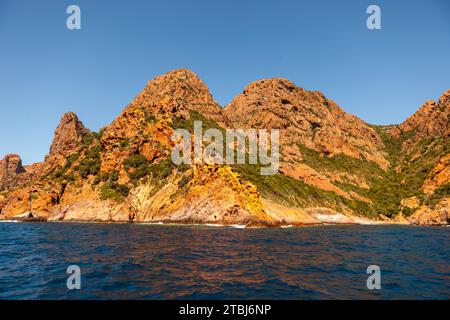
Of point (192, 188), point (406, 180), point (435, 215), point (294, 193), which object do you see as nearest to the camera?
point (192, 188)

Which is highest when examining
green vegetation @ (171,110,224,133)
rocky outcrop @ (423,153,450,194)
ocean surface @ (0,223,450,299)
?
green vegetation @ (171,110,224,133)

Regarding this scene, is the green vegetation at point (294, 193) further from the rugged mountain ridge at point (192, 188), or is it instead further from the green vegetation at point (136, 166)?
the green vegetation at point (136, 166)

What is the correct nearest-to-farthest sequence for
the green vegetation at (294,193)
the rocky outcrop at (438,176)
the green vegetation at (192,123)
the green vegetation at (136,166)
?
the green vegetation at (294,193), the green vegetation at (136,166), the rocky outcrop at (438,176), the green vegetation at (192,123)

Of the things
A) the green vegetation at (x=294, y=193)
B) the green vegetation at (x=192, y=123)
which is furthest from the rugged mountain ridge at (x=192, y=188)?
the green vegetation at (x=192, y=123)

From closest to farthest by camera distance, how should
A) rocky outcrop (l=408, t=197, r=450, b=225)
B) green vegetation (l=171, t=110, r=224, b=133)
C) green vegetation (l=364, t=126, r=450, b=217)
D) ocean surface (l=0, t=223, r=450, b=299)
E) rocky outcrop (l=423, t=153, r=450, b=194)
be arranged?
ocean surface (l=0, t=223, r=450, b=299) → rocky outcrop (l=408, t=197, r=450, b=225) → rocky outcrop (l=423, t=153, r=450, b=194) → green vegetation (l=364, t=126, r=450, b=217) → green vegetation (l=171, t=110, r=224, b=133)

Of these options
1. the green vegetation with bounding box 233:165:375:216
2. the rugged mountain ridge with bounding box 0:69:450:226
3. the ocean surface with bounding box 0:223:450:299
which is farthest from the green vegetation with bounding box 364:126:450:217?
the ocean surface with bounding box 0:223:450:299

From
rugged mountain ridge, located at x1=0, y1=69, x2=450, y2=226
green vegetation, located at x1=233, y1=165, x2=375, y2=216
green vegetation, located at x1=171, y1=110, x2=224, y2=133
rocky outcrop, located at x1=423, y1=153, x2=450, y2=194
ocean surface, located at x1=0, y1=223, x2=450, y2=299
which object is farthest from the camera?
green vegetation, located at x1=171, y1=110, x2=224, y2=133

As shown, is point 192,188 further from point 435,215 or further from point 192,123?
point 435,215

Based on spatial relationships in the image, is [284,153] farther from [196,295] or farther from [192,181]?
[196,295]

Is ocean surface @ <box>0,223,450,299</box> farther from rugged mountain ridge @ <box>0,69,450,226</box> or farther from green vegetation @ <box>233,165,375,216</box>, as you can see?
green vegetation @ <box>233,165,375,216</box>

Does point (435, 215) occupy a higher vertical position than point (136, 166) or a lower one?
lower

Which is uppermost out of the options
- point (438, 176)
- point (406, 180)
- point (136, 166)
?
point (136, 166)

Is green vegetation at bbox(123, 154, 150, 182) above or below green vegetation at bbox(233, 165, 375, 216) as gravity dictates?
Answer: above

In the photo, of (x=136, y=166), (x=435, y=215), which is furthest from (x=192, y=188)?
(x=435, y=215)
